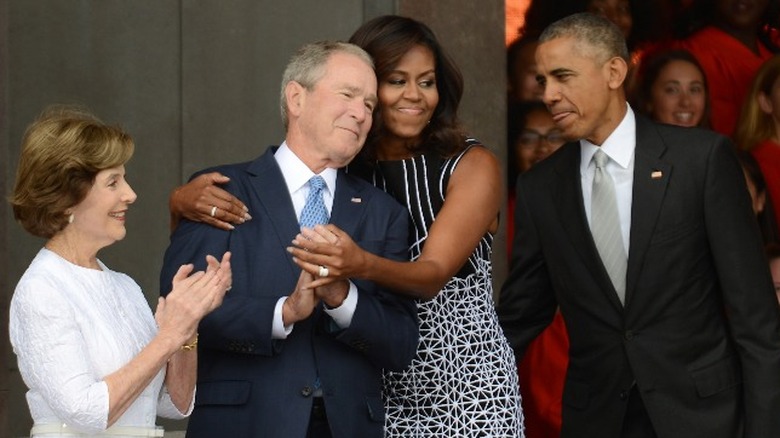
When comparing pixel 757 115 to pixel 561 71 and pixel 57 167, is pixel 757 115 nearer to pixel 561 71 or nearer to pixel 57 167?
pixel 561 71

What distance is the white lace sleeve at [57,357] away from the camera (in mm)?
3629

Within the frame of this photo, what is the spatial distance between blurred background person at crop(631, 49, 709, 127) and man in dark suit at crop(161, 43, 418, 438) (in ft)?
10.9

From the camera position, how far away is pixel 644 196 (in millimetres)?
4746

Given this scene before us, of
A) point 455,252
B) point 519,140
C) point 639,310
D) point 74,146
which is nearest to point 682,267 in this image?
point 639,310

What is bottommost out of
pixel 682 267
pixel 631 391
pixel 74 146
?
pixel 631 391

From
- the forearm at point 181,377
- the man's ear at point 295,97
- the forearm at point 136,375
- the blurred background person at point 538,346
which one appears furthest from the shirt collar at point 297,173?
the blurred background person at point 538,346

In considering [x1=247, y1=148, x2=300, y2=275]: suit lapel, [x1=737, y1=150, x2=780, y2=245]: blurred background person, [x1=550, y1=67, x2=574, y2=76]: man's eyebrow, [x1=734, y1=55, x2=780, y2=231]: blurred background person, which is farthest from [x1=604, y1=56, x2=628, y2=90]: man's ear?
[x1=734, y1=55, x2=780, y2=231]: blurred background person

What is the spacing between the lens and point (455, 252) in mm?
4367

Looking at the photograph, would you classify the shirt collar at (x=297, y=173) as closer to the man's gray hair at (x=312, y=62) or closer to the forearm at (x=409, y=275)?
the man's gray hair at (x=312, y=62)

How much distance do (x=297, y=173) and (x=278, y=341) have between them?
471mm

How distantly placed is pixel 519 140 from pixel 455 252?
2.82m

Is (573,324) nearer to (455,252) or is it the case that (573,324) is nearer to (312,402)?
(455,252)

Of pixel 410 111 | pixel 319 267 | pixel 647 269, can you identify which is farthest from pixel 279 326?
pixel 647 269

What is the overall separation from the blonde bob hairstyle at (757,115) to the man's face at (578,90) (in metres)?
2.79
